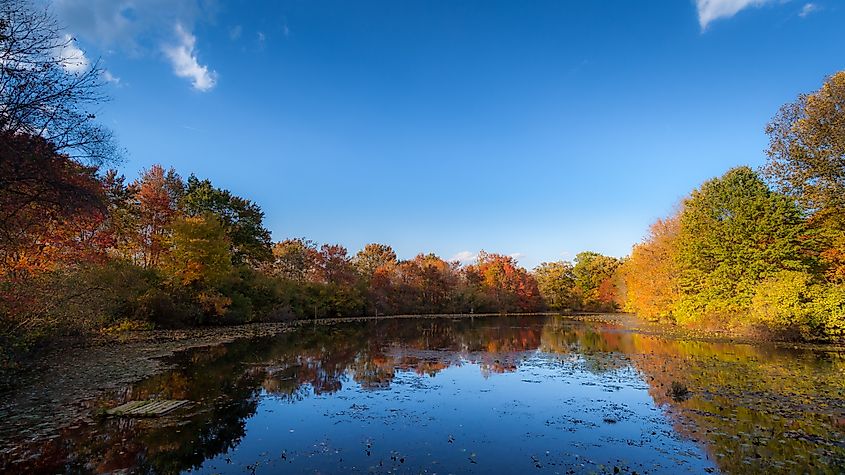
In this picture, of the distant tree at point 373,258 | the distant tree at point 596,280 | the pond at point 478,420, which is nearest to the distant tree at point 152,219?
the pond at point 478,420

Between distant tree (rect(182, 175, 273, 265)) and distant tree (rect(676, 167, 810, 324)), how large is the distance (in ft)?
144

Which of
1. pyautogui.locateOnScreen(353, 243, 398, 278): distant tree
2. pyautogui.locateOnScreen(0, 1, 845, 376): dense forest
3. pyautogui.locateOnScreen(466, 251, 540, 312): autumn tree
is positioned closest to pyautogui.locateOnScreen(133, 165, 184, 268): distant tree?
pyautogui.locateOnScreen(0, 1, 845, 376): dense forest

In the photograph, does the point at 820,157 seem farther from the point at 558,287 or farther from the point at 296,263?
the point at 558,287

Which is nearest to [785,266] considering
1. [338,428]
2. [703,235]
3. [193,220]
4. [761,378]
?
[703,235]

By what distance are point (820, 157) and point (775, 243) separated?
870cm

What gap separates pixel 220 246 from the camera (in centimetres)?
3600

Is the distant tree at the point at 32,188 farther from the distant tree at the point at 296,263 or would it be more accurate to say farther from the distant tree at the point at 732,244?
the distant tree at the point at 296,263

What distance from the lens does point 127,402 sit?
11.5 m

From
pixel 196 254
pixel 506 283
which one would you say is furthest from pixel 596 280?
pixel 196 254

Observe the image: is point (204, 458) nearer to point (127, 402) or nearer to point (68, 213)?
point (127, 402)

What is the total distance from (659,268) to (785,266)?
1390cm

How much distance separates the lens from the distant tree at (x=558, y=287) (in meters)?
89.9

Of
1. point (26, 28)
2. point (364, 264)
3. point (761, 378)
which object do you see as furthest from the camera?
point (364, 264)

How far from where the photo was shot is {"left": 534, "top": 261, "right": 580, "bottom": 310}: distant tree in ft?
295
